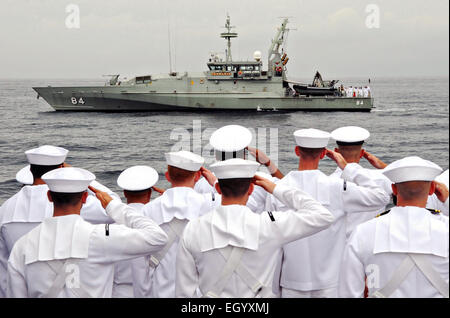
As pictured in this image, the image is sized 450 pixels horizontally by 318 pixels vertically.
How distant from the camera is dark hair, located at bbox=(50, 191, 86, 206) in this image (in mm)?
2414

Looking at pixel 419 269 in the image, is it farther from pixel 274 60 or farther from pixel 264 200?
pixel 274 60

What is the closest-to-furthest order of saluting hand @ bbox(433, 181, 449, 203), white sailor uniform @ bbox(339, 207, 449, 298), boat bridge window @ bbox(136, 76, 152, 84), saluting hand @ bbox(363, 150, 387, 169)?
1. white sailor uniform @ bbox(339, 207, 449, 298)
2. saluting hand @ bbox(433, 181, 449, 203)
3. saluting hand @ bbox(363, 150, 387, 169)
4. boat bridge window @ bbox(136, 76, 152, 84)

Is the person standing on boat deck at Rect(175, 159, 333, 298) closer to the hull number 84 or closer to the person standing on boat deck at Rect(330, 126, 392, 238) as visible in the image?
the person standing on boat deck at Rect(330, 126, 392, 238)

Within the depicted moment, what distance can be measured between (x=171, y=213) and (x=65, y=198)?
804 millimetres

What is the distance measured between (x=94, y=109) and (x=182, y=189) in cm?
3738

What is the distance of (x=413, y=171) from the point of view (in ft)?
7.61

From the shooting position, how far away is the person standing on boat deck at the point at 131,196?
3.11 meters

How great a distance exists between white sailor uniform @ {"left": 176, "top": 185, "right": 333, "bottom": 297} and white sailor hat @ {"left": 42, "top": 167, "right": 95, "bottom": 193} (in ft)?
1.88

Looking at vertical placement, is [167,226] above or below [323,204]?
below

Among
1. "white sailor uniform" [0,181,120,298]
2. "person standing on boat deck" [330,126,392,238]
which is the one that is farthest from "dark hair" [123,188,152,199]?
"person standing on boat deck" [330,126,392,238]

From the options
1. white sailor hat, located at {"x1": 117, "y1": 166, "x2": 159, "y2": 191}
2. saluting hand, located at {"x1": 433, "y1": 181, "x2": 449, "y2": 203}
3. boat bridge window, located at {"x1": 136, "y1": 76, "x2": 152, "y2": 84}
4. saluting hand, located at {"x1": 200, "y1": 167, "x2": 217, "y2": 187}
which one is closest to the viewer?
saluting hand, located at {"x1": 433, "y1": 181, "x2": 449, "y2": 203}

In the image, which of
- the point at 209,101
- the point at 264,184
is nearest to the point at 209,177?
the point at 264,184

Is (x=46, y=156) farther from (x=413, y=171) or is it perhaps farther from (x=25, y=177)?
(x=413, y=171)

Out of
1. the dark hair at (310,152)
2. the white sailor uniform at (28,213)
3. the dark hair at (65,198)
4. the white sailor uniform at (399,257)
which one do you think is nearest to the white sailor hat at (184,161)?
the white sailor uniform at (28,213)
